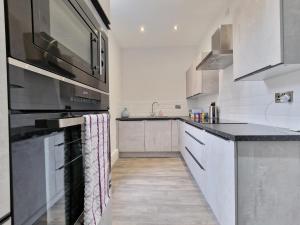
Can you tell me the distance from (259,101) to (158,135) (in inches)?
106

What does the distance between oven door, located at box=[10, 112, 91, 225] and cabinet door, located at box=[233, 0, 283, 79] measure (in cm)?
134

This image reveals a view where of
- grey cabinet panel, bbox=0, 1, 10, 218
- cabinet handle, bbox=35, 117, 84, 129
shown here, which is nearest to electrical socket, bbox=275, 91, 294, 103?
cabinet handle, bbox=35, 117, 84, 129

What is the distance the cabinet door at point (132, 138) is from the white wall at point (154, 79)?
757 mm

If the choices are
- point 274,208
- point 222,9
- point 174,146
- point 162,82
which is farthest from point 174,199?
point 162,82

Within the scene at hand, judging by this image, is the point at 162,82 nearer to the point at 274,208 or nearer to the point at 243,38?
the point at 243,38

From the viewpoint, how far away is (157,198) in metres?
2.62

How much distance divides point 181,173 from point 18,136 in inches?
129

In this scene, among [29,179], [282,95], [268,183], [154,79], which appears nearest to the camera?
[29,179]

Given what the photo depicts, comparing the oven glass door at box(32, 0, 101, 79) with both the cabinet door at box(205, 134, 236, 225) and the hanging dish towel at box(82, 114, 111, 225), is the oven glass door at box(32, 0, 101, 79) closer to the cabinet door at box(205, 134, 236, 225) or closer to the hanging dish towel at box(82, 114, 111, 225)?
the hanging dish towel at box(82, 114, 111, 225)

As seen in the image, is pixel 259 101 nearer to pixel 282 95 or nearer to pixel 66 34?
pixel 282 95

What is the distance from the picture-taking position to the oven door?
0.56m

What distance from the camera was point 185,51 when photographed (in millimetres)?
5387

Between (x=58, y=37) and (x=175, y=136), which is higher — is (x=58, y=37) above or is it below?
above

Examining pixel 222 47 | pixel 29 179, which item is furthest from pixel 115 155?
pixel 29 179
